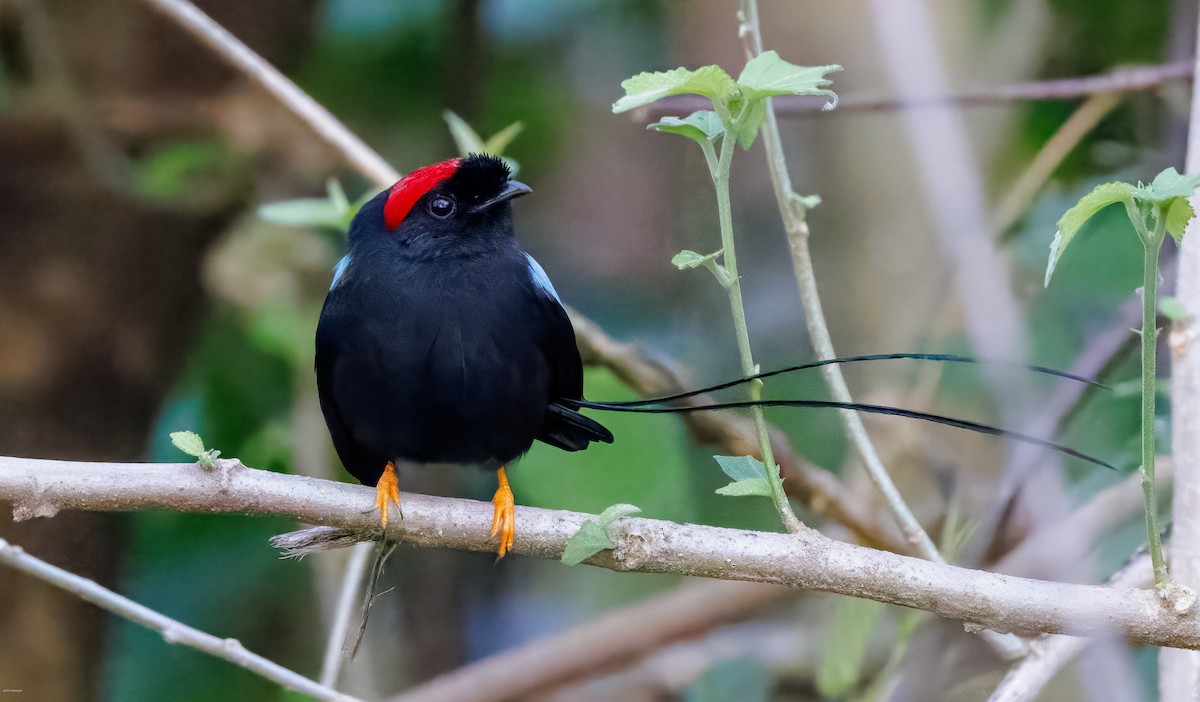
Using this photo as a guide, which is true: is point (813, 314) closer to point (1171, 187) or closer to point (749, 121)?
point (749, 121)

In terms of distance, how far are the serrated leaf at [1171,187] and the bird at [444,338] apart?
564 millimetres

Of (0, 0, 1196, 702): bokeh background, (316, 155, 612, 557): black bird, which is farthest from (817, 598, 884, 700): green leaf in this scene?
(316, 155, 612, 557): black bird

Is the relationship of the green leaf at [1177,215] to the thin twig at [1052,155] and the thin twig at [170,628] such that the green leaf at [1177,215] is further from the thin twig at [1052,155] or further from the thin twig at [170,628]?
the thin twig at [1052,155]

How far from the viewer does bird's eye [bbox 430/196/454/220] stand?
1.69 meters

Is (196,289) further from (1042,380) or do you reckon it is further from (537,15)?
(1042,380)

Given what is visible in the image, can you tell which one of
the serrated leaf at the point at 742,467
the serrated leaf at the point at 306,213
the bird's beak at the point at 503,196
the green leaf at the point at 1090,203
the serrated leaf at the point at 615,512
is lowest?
the serrated leaf at the point at 615,512

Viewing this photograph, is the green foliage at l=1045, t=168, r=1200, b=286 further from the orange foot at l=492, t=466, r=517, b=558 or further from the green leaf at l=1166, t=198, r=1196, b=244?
the orange foot at l=492, t=466, r=517, b=558

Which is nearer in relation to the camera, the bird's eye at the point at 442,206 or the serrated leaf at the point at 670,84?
the serrated leaf at the point at 670,84

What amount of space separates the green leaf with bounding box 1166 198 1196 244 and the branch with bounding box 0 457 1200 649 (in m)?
0.43

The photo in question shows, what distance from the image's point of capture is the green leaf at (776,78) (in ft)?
3.28

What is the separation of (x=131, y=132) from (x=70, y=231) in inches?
13.1

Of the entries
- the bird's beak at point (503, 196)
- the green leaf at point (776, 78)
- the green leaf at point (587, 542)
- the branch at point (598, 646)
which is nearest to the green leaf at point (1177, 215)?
the green leaf at point (776, 78)

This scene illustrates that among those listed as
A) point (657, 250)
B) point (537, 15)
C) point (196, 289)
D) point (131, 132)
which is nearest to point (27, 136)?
point (131, 132)

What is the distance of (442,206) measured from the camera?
1.69 m
